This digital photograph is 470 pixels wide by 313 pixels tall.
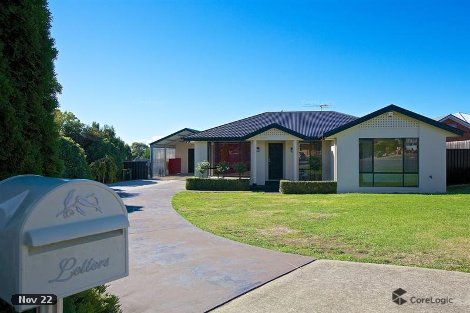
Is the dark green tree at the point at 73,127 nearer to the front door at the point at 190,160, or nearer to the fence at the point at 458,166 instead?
the front door at the point at 190,160

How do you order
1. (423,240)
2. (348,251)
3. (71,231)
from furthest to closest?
(423,240)
(348,251)
(71,231)

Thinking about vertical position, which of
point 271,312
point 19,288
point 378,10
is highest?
point 378,10

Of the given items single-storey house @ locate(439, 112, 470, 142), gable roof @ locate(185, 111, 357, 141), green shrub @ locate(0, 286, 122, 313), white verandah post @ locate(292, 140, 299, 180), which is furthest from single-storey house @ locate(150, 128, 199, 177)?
green shrub @ locate(0, 286, 122, 313)

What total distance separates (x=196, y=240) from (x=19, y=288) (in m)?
6.38

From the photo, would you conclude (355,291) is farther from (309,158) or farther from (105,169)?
(105,169)

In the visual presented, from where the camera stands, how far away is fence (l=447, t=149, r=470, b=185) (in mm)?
21573

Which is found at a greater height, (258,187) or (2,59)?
(2,59)

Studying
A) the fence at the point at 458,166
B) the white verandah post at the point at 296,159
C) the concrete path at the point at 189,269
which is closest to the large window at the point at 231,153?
the white verandah post at the point at 296,159

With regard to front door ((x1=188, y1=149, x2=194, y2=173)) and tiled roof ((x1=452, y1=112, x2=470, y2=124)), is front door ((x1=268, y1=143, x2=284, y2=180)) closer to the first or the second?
front door ((x1=188, y1=149, x2=194, y2=173))

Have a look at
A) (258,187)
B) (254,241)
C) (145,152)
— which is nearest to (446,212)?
(254,241)

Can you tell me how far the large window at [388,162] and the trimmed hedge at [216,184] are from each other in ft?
21.6

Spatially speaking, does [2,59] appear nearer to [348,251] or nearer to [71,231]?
[71,231]

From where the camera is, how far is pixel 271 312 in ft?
14.5
